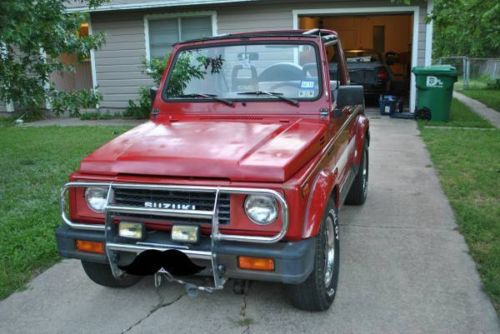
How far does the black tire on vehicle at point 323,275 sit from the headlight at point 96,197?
4.24 feet

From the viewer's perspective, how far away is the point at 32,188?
6.58 metres

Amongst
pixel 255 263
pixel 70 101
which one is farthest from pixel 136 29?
pixel 255 263

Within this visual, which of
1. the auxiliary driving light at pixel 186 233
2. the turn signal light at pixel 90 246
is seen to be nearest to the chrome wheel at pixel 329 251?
the auxiliary driving light at pixel 186 233

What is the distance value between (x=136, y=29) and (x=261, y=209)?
11.6m

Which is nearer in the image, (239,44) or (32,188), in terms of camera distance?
(239,44)

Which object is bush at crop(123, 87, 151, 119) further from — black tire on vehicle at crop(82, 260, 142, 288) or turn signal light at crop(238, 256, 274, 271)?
turn signal light at crop(238, 256, 274, 271)

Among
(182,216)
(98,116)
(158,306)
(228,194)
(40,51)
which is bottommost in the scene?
(158,306)

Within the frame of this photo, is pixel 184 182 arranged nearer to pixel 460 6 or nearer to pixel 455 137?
pixel 460 6

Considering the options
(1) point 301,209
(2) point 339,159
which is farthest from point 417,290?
(1) point 301,209

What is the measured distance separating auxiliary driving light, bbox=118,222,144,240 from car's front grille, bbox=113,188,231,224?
113 mm

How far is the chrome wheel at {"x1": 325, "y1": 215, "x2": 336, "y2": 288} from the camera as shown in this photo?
3.43 m

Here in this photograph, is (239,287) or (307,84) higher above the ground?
(307,84)

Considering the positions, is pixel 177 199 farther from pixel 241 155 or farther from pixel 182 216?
pixel 241 155

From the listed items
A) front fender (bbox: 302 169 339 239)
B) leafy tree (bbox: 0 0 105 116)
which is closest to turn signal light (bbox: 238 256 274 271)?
front fender (bbox: 302 169 339 239)
